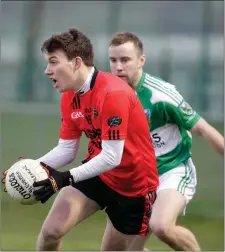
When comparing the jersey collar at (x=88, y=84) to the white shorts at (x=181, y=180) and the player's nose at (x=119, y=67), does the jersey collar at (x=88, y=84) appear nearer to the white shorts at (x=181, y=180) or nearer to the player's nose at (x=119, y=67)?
the player's nose at (x=119, y=67)

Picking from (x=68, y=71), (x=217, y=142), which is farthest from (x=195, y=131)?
(x=68, y=71)

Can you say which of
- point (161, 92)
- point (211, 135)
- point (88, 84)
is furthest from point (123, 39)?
point (211, 135)

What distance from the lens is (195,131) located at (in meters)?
6.52

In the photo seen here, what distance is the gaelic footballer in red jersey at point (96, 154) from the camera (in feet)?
18.8

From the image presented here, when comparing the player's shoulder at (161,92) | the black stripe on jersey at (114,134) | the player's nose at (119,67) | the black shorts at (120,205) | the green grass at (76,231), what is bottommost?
the green grass at (76,231)

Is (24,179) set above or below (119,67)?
below

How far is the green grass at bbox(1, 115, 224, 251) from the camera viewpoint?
9008mm

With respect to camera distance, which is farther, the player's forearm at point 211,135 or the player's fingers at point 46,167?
the player's forearm at point 211,135

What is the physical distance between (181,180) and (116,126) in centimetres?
100

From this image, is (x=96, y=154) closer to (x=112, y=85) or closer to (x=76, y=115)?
(x=76, y=115)

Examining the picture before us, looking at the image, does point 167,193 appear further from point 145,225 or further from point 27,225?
point 27,225

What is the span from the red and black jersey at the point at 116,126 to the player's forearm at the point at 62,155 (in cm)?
5

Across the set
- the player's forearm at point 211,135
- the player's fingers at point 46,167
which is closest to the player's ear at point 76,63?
the player's fingers at point 46,167

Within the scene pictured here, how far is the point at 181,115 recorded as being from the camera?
21.1 ft
